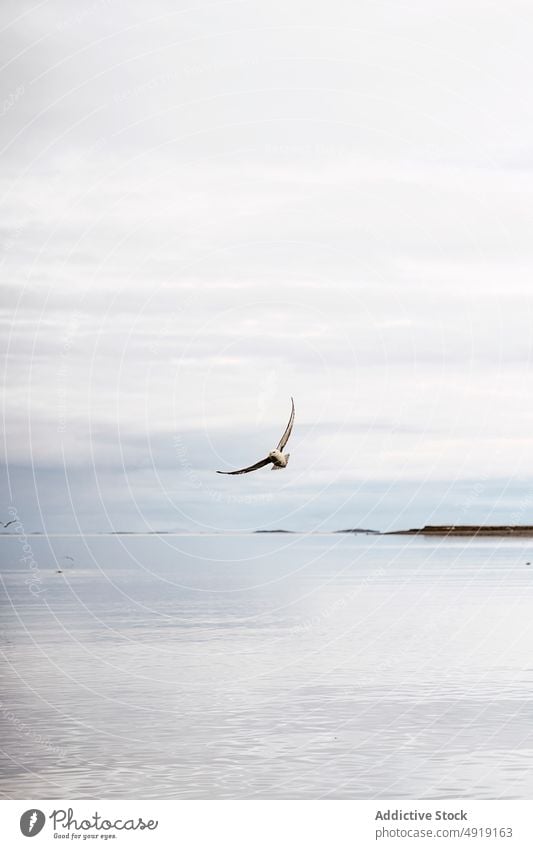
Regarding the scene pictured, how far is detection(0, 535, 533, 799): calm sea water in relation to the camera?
791 inches

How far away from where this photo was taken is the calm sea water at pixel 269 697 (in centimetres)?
2009

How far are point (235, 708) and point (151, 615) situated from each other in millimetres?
21950

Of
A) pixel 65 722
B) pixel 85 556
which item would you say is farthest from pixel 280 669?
pixel 85 556

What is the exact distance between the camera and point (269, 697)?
27094 millimetres
